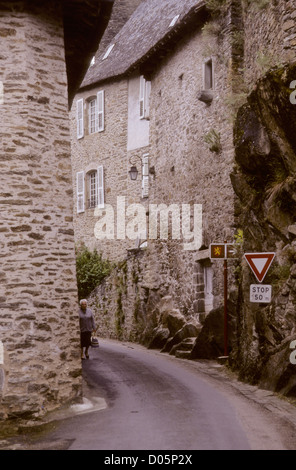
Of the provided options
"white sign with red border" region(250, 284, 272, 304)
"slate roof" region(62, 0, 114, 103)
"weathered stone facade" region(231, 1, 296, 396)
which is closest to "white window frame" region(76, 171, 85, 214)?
"weathered stone facade" region(231, 1, 296, 396)

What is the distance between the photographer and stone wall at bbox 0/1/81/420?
11.2 meters

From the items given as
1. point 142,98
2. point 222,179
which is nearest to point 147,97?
point 142,98

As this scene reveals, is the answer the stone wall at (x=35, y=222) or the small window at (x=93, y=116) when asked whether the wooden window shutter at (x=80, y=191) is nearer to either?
the small window at (x=93, y=116)

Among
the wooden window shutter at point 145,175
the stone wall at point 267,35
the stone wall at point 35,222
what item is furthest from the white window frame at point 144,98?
the stone wall at point 35,222

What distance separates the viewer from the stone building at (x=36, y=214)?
36.7 ft

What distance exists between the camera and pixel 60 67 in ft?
40.4

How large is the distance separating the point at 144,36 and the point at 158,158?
5.62 metres

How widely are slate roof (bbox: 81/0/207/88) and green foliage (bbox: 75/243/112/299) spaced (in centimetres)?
663

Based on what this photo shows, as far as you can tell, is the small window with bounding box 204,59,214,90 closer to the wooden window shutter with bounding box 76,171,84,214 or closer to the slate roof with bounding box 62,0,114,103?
the slate roof with bounding box 62,0,114,103

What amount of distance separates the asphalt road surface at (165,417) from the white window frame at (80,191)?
14.2 metres

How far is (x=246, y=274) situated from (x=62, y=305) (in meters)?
4.51

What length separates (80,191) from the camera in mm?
29703

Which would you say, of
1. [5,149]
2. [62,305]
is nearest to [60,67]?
[5,149]

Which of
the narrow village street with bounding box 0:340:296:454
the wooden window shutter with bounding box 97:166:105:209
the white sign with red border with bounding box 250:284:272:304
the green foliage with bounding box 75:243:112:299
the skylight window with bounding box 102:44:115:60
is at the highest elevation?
the skylight window with bounding box 102:44:115:60
